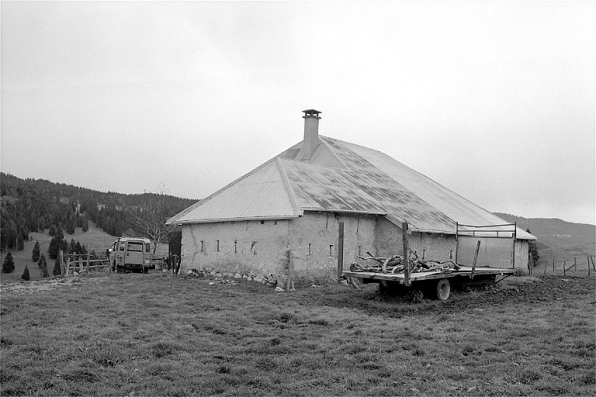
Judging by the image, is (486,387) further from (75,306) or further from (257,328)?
(75,306)

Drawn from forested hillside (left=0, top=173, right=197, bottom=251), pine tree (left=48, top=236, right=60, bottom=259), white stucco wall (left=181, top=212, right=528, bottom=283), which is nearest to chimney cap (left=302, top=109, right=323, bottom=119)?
white stucco wall (left=181, top=212, right=528, bottom=283)

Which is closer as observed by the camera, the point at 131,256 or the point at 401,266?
the point at 401,266

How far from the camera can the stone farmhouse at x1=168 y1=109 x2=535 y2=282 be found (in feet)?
73.6

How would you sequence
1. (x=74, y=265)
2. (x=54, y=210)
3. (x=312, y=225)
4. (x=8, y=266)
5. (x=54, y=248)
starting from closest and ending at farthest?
(x=312, y=225) < (x=74, y=265) < (x=8, y=266) < (x=54, y=248) < (x=54, y=210)

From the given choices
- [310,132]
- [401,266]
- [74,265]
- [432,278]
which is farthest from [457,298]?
[74,265]

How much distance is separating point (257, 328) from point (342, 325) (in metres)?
2.25

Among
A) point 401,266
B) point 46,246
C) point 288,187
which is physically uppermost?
point 288,187

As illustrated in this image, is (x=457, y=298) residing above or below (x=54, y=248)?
above

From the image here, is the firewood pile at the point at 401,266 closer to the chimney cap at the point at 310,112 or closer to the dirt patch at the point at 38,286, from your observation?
the dirt patch at the point at 38,286

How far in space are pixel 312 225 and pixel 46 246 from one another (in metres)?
66.2

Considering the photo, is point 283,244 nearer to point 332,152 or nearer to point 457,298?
point 457,298

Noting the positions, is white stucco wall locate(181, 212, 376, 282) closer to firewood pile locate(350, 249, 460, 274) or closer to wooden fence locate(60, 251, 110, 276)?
firewood pile locate(350, 249, 460, 274)

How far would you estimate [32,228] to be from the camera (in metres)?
84.7

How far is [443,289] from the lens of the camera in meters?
19.0
